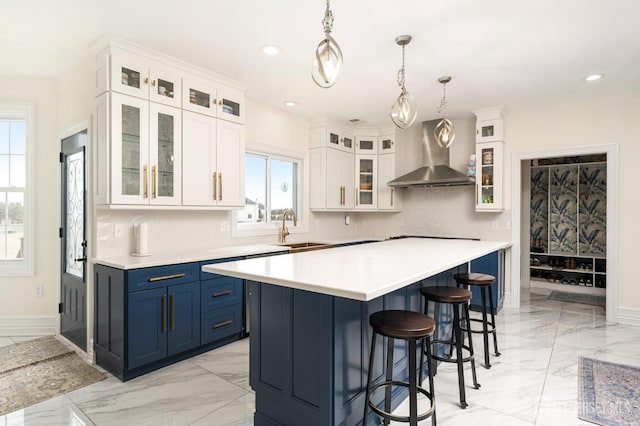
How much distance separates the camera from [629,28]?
2646 mm

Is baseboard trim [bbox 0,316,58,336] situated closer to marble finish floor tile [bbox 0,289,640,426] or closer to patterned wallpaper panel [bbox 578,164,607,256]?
marble finish floor tile [bbox 0,289,640,426]

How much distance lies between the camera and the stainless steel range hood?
4758 millimetres

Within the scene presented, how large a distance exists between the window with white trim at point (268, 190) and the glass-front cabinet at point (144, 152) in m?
1.13

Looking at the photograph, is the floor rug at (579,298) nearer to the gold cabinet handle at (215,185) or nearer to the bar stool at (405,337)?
the bar stool at (405,337)

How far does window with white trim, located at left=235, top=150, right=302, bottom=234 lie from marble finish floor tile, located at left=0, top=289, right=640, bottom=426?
1.55m

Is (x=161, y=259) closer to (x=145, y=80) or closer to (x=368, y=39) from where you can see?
(x=145, y=80)

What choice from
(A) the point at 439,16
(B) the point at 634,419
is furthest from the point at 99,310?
(B) the point at 634,419

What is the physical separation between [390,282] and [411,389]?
1.81ft

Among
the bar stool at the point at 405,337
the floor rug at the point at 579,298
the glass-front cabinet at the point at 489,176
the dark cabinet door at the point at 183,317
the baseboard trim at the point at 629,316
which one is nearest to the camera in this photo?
the bar stool at the point at 405,337

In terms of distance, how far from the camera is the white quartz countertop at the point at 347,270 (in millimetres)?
1492

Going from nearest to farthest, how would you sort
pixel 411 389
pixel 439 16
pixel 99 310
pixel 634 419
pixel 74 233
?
pixel 411 389 → pixel 634 419 → pixel 439 16 → pixel 99 310 → pixel 74 233

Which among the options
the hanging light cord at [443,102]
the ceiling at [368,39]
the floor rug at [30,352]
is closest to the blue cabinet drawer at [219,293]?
the floor rug at [30,352]

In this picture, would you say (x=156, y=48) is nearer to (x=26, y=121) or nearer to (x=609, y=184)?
(x=26, y=121)

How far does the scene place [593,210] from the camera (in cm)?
577
